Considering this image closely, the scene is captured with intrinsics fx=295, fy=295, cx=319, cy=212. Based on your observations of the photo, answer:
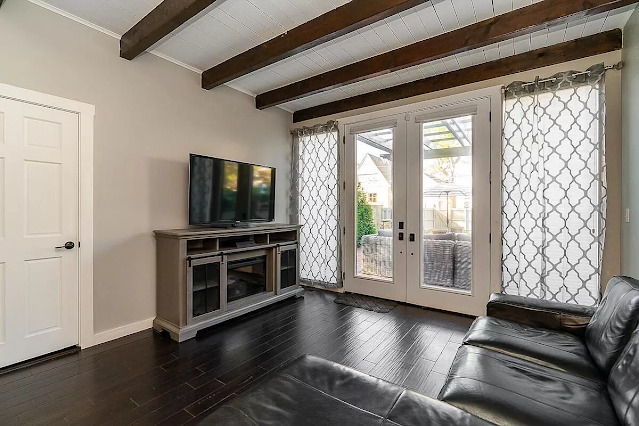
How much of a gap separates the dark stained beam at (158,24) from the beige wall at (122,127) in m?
→ 0.21

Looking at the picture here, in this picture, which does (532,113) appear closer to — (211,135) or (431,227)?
(431,227)

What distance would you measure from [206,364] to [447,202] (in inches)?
119

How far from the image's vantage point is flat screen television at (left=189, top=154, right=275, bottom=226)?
3.15m

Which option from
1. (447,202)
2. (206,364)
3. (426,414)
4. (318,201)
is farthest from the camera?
(318,201)

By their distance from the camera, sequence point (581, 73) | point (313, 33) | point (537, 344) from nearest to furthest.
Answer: point (537, 344) → point (313, 33) → point (581, 73)

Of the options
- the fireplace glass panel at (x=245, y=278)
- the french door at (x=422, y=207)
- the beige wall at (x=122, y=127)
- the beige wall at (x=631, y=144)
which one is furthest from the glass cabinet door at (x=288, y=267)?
the beige wall at (x=631, y=144)

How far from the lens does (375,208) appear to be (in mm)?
4125

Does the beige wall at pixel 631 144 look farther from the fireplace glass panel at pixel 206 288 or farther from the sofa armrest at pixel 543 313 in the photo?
the fireplace glass panel at pixel 206 288

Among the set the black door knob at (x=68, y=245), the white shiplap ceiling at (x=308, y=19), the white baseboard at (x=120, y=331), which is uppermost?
the white shiplap ceiling at (x=308, y=19)

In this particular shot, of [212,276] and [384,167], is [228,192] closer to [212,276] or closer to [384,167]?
[212,276]

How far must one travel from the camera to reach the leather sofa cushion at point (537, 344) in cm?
148

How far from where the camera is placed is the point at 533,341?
1.71m

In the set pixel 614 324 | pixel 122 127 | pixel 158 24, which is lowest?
pixel 614 324

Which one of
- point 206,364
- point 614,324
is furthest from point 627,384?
point 206,364
